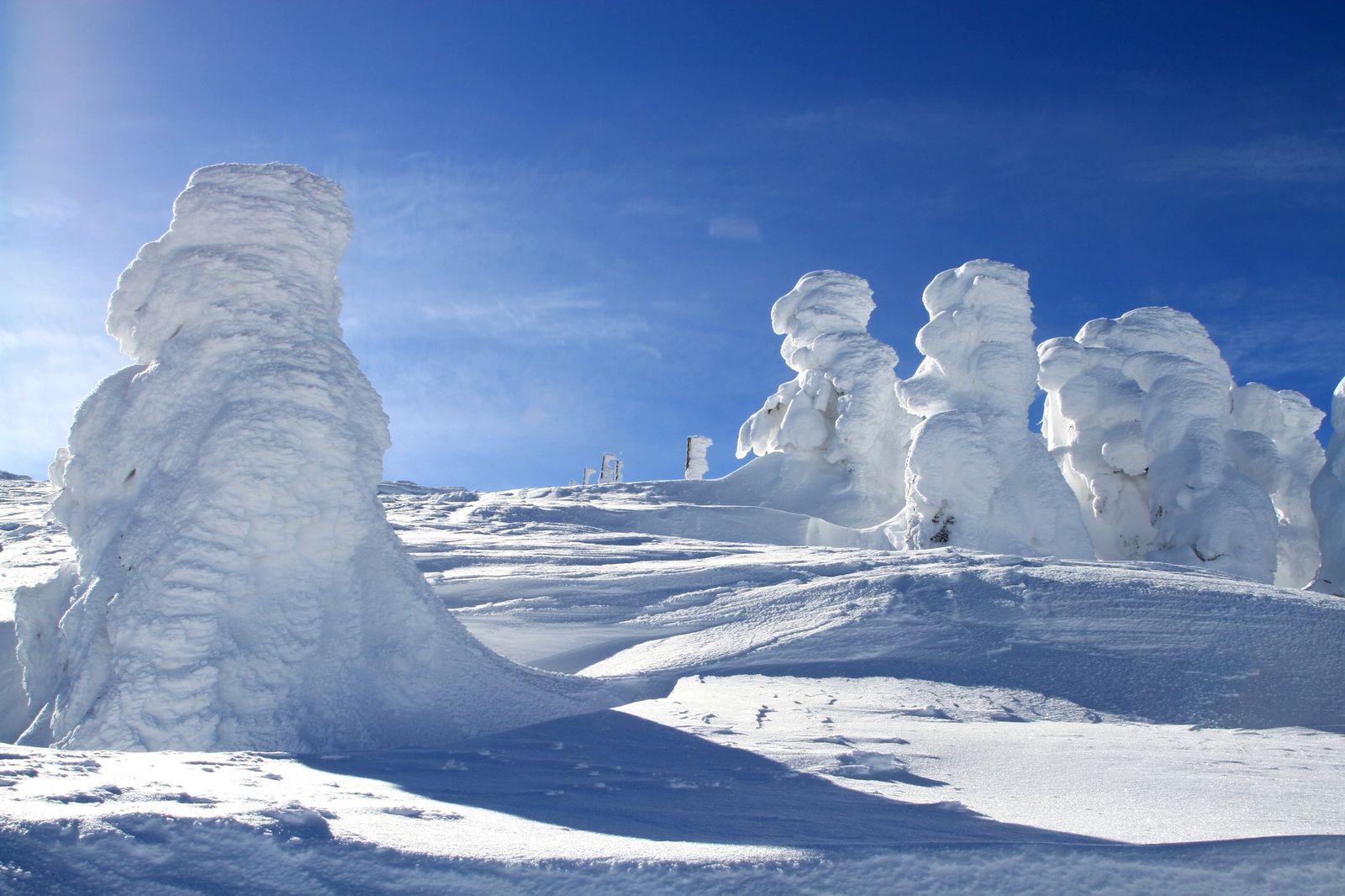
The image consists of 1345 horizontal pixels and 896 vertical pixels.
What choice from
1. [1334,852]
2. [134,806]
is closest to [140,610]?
[134,806]

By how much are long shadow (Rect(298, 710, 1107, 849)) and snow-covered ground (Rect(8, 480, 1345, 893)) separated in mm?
24

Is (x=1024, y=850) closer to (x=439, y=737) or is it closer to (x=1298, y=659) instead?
(x=439, y=737)

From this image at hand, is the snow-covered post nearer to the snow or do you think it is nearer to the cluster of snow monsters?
the cluster of snow monsters

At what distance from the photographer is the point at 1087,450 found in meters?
21.5

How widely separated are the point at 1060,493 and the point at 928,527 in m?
2.78

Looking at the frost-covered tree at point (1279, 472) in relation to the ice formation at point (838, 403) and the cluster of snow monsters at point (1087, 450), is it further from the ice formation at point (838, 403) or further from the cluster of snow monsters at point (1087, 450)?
the ice formation at point (838, 403)

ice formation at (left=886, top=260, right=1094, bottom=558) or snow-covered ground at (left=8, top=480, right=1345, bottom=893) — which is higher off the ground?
ice formation at (left=886, top=260, right=1094, bottom=558)

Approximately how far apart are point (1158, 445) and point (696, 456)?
15947 mm

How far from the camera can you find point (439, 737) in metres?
5.56

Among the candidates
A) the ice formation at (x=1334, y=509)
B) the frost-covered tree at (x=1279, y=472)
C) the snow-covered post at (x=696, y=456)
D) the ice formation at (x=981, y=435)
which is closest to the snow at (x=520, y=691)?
the ice formation at (x=981, y=435)

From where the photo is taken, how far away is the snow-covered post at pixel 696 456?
105 feet

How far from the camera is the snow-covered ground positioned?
7.37 ft

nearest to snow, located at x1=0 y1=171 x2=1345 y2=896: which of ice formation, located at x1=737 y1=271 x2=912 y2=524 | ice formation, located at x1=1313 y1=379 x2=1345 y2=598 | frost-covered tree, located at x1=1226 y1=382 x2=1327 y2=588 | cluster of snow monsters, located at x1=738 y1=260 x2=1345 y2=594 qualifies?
cluster of snow monsters, located at x1=738 y1=260 x2=1345 y2=594

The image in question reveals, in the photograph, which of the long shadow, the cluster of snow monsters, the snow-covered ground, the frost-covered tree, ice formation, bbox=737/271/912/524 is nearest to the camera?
the snow-covered ground
